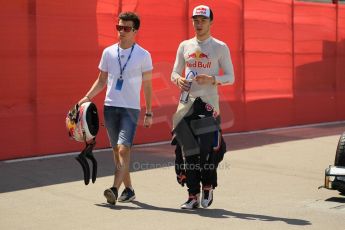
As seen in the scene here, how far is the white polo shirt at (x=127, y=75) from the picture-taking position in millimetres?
6988

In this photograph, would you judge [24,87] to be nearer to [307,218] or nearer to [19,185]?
[19,185]

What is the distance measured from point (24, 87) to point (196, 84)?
348 cm

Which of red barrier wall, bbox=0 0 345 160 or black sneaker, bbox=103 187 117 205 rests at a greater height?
red barrier wall, bbox=0 0 345 160

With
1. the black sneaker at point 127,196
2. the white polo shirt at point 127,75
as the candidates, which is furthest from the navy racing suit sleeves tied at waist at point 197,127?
the black sneaker at point 127,196

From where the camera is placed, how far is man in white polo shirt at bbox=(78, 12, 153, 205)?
6.97 metres

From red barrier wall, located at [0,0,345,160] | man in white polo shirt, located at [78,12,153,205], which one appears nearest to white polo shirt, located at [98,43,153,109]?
man in white polo shirt, located at [78,12,153,205]

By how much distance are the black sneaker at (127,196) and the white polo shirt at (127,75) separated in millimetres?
826

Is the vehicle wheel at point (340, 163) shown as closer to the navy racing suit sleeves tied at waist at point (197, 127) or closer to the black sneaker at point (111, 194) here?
the navy racing suit sleeves tied at waist at point (197, 127)

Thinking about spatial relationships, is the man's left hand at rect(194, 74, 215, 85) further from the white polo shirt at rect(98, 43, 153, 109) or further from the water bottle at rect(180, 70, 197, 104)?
the white polo shirt at rect(98, 43, 153, 109)

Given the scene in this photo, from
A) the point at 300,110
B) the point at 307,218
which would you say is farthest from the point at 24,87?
the point at 300,110

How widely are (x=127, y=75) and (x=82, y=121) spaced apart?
0.60 metres

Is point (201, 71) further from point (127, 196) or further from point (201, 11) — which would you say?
point (127, 196)

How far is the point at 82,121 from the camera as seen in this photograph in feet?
22.8

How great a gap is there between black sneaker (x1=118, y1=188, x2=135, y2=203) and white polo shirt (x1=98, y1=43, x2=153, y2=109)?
826 millimetres
